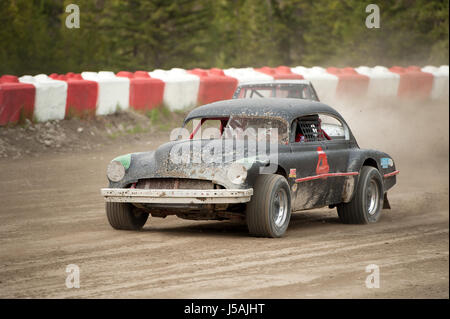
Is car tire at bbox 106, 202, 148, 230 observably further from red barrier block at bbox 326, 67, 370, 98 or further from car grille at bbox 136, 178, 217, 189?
red barrier block at bbox 326, 67, 370, 98

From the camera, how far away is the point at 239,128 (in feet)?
29.8

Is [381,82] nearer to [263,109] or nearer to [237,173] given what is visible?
[263,109]

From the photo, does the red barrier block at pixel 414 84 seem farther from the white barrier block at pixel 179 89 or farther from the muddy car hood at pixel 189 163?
the muddy car hood at pixel 189 163

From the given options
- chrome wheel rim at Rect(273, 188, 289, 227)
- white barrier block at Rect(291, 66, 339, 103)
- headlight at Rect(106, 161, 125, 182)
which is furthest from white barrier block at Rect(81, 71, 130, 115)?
chrome wheel rim at Rect(273, 188, 289, 227)

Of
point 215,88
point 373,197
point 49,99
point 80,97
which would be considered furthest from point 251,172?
point 215,88

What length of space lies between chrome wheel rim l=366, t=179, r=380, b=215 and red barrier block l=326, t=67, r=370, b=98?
1237 centimetres

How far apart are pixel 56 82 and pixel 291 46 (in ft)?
125

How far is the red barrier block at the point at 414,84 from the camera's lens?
2520 centimetres

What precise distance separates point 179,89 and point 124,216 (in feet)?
35.2

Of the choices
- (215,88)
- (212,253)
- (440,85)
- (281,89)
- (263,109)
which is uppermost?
(440,85)

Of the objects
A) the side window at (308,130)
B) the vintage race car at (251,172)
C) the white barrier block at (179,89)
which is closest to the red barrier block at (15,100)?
the white barrier block at (179,89)

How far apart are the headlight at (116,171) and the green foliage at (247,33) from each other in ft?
58.2
